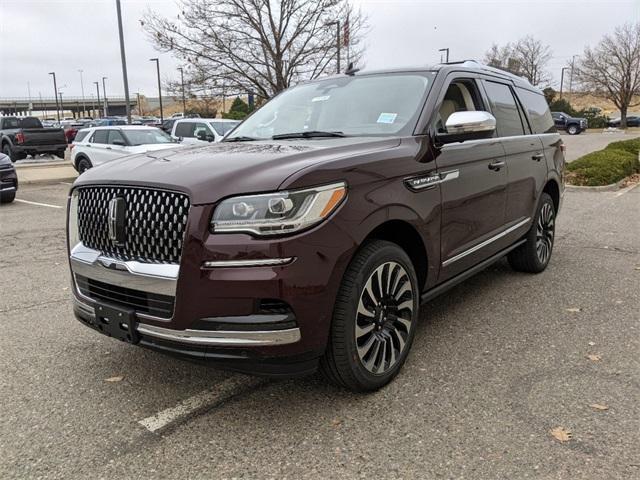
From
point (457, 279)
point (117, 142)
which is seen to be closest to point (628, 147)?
A: point (117, 142)

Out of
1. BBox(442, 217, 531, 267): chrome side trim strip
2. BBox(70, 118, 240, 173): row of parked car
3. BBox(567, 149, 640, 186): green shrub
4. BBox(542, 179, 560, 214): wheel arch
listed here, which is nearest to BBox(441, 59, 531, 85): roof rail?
BBox(542, 179, 560, 214): wheel arch

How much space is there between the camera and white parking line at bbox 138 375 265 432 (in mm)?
2877

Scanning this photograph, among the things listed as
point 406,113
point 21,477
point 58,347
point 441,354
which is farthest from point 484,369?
point 58,347

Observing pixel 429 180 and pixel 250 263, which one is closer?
pixel 250 263

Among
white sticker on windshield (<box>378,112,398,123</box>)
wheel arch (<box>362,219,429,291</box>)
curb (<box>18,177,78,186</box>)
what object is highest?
white sticker on windshield (<box>378,112,398,123</box>)

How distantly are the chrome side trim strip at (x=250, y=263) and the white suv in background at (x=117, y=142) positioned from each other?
1226 cm

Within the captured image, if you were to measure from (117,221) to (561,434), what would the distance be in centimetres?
246

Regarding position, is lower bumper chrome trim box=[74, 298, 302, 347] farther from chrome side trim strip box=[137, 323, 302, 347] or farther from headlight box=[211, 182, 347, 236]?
headlight box=[211, 182, 347, 236]

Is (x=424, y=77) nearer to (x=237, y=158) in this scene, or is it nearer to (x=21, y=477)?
(x=237, y=158)

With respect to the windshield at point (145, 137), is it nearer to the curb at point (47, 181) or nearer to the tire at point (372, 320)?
the curb at point (47, 181)

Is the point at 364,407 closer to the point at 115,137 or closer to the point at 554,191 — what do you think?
the point at 554,191

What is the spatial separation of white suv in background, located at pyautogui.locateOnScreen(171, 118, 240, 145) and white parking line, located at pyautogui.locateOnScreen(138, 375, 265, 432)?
1285 centimetres

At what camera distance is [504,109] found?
4754 millimetres

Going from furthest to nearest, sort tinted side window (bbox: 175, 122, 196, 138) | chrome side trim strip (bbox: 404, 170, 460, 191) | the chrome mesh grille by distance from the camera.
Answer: tinted side window (bbox: 175, 122, 196, 138) < chrome side trim strip (bbox: 404, 170, 460, 191) < the chrome mesh grille
